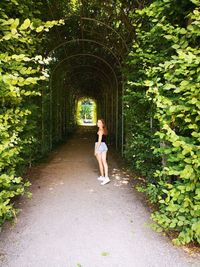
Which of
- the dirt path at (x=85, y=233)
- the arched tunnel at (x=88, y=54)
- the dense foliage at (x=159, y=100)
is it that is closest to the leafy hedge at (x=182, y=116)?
the dense foliage at (x=159, y=100)

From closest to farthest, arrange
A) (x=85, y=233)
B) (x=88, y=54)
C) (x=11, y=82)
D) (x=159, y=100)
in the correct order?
(x=11, y=82)
(x=159, y=100)
(x=85, y=233)
(x=88, y=54)

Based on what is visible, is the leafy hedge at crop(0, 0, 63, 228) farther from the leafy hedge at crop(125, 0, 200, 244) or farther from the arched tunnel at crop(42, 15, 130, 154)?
the arched tunnel at crop(42, 15, 130, 154)

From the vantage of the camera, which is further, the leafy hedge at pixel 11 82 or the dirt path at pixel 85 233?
the dirt path at pixel 85 233

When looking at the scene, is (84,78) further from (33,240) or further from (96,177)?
(33,240)

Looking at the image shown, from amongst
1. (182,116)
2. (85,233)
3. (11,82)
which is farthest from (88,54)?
(11,82)

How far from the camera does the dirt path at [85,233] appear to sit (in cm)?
351

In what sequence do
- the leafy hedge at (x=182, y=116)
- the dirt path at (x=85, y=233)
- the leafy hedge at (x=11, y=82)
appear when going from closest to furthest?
1. the leafy hedge at (x=11, y=82)
2. the leafy hedge at (x=182, y=116)
3. the dirt path at (x=85, y=233)

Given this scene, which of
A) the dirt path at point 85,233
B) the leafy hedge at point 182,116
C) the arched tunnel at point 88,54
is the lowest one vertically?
the dirt path at point 85,233

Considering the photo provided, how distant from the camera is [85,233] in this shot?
423 cm

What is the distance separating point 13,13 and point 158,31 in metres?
2.33

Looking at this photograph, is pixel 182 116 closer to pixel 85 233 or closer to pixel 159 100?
pixel 159 100

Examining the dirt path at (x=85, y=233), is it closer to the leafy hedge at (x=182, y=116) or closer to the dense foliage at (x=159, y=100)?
the dense foliage at (x=159, y=100)

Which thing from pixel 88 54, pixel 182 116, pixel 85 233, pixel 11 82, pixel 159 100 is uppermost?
pixel 88 54

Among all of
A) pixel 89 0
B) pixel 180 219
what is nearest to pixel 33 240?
pixel 180 219
